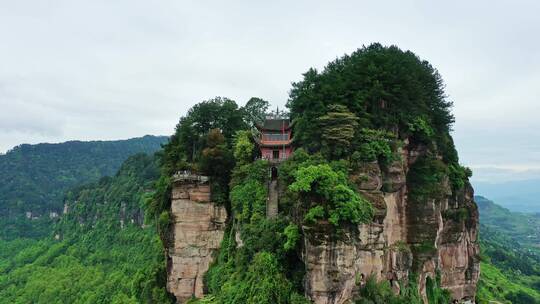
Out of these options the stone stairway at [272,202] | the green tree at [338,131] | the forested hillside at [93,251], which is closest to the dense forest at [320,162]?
the green tree at [338,131]

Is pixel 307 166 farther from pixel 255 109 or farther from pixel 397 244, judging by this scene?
pixel 255 109

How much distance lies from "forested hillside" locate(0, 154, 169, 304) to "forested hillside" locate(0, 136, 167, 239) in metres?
16.1

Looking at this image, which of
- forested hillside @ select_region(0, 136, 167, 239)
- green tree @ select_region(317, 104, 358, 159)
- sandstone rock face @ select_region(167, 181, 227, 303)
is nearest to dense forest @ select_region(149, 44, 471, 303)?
green tree @ select_region(317, 104, 358, 159)

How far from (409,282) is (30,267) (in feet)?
255

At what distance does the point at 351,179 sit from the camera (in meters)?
30.8

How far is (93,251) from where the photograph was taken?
83.2m

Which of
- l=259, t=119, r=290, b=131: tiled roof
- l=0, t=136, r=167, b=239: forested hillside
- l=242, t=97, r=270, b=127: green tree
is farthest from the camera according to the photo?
l=0, t=136, r=167, b=239: forested hillside

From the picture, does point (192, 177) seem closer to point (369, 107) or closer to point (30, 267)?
point (369, 107)

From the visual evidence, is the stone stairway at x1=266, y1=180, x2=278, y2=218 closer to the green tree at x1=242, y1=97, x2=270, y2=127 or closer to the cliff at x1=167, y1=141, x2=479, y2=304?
the cliff at x1=167, y1=141, x2=479, y2=304

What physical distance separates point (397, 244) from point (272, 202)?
36.3ft

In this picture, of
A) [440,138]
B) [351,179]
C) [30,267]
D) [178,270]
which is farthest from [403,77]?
[30,267]

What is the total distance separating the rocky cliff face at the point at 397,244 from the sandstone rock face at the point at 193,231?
509 inches

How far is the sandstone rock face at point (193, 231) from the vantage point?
38688mm

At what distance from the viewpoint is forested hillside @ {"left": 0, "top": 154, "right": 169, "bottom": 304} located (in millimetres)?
66062
